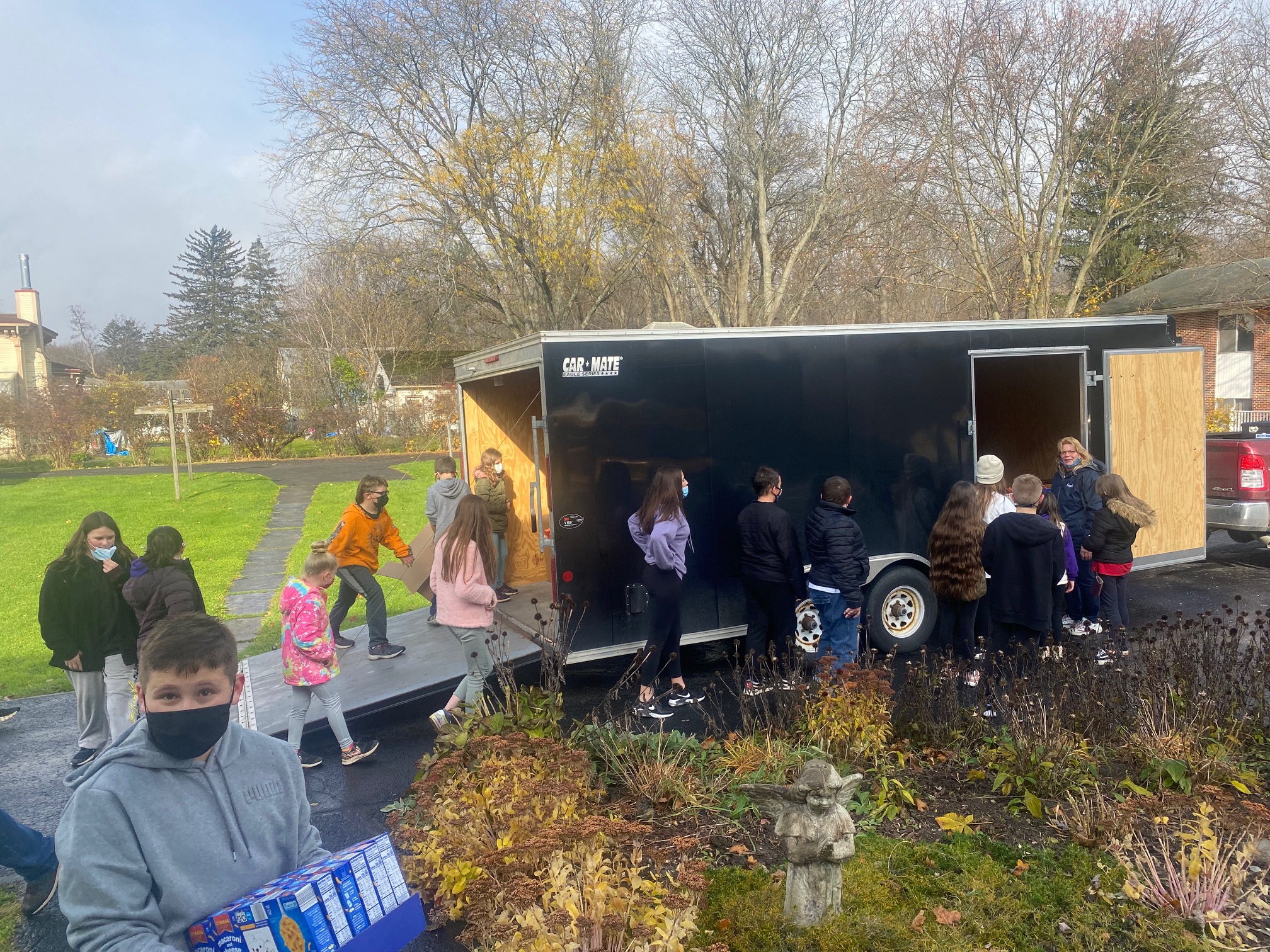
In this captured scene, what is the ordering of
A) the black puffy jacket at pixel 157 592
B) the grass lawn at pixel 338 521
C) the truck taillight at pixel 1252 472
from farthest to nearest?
the truck taillight at pixel 1252 472 → the grass lawn at pixel 338 521 → the black puffy jacket at pixel 157 592

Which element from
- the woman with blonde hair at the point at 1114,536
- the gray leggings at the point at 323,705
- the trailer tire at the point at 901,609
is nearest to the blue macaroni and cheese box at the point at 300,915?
the gray leggings at the point at 323,705

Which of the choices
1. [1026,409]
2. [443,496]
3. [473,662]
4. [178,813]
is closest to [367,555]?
[443,496]

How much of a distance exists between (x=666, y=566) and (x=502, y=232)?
52.2 feet

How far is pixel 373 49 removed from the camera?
20062 millimetres

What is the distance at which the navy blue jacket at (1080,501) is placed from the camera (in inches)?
303

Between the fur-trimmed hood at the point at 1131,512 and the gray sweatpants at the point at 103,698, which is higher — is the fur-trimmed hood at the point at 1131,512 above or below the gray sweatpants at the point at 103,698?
above

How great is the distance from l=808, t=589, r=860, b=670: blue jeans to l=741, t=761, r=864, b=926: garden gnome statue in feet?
10.9

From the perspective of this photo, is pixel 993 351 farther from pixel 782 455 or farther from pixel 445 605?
pixel 445 605

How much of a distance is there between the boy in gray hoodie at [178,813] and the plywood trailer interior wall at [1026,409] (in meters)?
9.48

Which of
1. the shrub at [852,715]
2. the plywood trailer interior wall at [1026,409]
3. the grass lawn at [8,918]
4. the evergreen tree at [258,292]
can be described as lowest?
the grass lawn at [8,918]

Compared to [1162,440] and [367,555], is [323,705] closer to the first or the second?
[367,555]

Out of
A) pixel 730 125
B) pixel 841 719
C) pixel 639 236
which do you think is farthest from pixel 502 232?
pixel 841 719

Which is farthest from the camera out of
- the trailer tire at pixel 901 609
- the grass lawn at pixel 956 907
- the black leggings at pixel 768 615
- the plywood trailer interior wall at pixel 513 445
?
the plywood trailer interior wall at pixel 513 445

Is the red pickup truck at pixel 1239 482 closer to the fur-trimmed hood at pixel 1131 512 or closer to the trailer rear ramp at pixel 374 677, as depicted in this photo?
the fur-trimmed hood at pixel 1131 512
